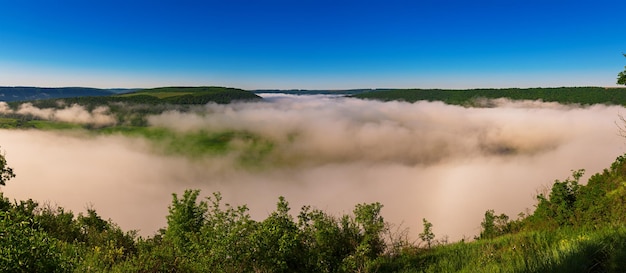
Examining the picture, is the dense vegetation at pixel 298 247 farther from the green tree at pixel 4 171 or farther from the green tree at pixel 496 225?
the green tree at pixel 496 225

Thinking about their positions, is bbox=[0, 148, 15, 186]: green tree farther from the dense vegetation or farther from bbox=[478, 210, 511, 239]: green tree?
bbox=[478, 210, 511, 239]: green tree

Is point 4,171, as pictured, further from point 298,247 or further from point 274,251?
→ point 274,251

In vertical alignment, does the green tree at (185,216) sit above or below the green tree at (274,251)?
below

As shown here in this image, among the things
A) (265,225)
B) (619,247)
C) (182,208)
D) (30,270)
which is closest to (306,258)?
(265,225)

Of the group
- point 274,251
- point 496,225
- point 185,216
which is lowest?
point 496,225

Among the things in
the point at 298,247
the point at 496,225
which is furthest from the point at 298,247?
the point at 496,225

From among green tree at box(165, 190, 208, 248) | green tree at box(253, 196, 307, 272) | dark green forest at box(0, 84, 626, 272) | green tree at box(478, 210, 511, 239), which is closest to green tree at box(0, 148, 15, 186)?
dark green forest at box(0, 84, 626, 272)

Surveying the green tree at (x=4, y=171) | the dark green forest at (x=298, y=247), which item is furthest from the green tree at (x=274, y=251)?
the green tree at (x=4, y=171)

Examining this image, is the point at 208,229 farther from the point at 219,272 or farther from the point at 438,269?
the point at 438,269
